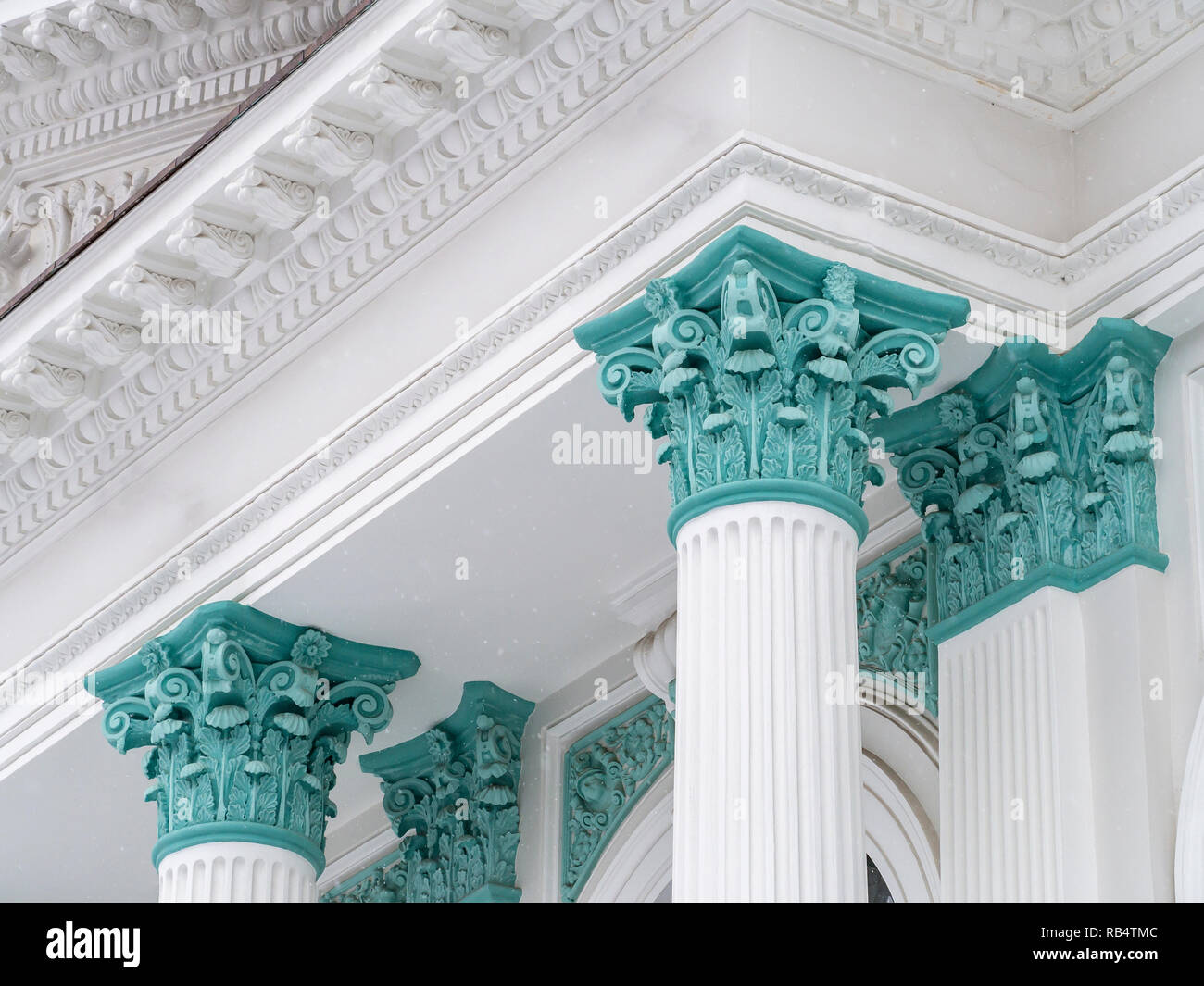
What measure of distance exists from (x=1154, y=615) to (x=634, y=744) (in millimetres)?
2875

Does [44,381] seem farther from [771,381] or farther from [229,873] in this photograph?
[771,381]

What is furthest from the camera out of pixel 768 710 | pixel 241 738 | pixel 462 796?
pixel 462 796

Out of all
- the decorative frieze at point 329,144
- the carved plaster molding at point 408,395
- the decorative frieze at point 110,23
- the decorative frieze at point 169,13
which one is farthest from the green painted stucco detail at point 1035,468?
the decorative frieze at point 110,23

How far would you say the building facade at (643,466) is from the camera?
6.66 meters

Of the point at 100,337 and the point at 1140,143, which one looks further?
the point at 100,337

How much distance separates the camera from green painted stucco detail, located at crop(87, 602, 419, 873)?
331 inches

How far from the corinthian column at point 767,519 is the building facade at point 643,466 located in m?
0.01

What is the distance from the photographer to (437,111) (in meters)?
7.88

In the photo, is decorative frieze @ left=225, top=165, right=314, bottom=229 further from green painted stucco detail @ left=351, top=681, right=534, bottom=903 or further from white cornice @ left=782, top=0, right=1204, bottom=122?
green painted stucco detail @ left=351, top=681, right=534, bottom=903

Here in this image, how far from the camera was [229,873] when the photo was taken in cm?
835

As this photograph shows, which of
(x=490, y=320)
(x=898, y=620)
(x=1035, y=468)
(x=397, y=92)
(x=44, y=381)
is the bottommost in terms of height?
(x=898, y=620)

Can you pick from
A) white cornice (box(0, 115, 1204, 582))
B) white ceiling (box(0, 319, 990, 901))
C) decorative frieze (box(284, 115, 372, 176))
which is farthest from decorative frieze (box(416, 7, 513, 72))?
white ceiling (box(0, 319, 990, 901))

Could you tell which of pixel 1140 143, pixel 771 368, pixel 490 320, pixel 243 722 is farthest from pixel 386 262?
pixel 1140 143

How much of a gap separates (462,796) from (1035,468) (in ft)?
10.8
